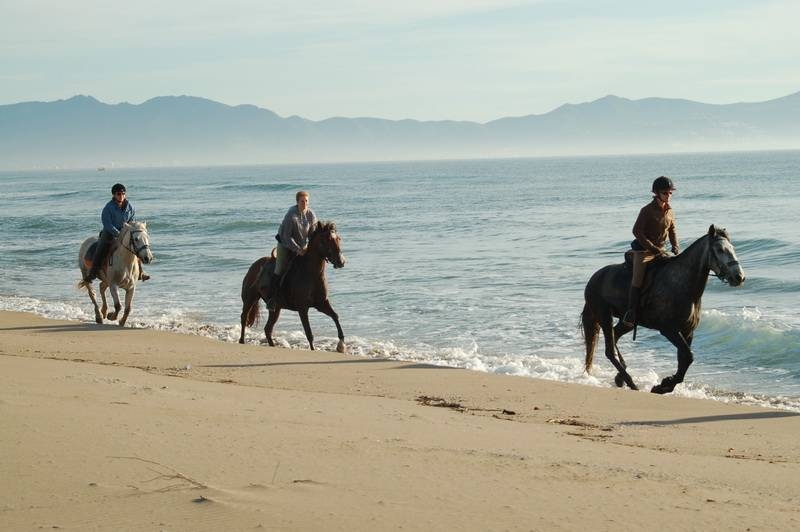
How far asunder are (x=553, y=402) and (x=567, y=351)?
539 centimetres

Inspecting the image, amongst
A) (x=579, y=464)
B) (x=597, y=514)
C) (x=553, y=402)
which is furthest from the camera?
(x=553, y=402)

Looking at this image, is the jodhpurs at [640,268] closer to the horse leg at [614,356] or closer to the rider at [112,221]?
the horse leg at [614,356]

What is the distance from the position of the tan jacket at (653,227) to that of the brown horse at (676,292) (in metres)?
0.28

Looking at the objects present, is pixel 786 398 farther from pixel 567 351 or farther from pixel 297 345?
pixel 297 345

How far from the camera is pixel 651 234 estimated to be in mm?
11820

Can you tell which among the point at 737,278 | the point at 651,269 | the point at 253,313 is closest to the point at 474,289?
the point at 253,313

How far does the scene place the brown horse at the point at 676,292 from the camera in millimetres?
11117

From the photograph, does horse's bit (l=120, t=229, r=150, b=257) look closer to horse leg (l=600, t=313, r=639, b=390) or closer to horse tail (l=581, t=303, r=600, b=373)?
horse tail (l=581, t=303, r=600, b=373)

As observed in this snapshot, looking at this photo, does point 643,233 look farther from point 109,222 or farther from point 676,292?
point 109,222

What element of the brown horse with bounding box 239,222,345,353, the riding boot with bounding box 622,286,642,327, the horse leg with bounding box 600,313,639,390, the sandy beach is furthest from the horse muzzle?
the brown horse with bounding box 239,222,345,353

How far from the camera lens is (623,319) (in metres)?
12.1

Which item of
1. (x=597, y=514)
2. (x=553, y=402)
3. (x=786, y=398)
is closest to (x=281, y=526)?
(x=597, y=514)

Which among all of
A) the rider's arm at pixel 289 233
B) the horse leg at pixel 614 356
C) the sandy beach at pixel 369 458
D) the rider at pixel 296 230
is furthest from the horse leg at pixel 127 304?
the horse leg at pixel 614 356

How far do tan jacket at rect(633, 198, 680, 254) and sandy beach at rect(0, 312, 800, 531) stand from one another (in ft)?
7.39
